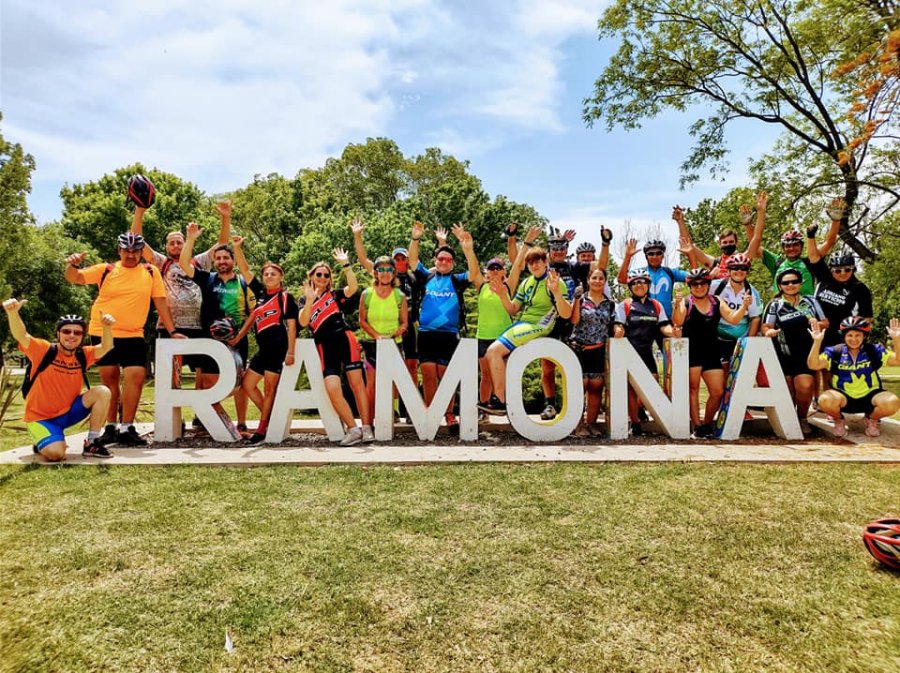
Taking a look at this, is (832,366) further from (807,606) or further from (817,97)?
(817,97)

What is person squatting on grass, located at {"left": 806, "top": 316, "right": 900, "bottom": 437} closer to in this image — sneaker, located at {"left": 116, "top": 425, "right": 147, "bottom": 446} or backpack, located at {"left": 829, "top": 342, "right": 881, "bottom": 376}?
backpack, located at {"left": 829, "top": 342, "right": 881, "bottom": 376}

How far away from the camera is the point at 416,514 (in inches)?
148

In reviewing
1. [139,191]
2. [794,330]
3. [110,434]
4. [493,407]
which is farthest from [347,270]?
[794,330]

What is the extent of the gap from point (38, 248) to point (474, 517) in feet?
94.3

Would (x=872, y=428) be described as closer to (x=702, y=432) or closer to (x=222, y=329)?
(x=702, y=432)

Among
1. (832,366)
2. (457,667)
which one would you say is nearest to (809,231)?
(832,366)

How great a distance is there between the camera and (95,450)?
5461mm

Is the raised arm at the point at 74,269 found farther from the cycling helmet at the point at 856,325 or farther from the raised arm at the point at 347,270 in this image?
the cycling helmet at the point at 856,325

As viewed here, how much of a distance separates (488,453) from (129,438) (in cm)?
422

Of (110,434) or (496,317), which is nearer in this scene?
(110,434)

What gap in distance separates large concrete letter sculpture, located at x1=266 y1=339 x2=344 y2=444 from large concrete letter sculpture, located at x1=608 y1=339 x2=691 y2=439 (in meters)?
3.38

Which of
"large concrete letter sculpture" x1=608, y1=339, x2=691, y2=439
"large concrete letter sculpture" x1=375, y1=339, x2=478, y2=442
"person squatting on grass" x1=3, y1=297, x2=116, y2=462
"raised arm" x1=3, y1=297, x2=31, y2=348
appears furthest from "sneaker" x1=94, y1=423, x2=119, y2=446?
"large concrete letter sculpture" x1=608, y1=339, x2=691, y2=439

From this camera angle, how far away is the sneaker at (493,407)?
6.81 meters

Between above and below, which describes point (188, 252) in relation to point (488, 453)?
above
